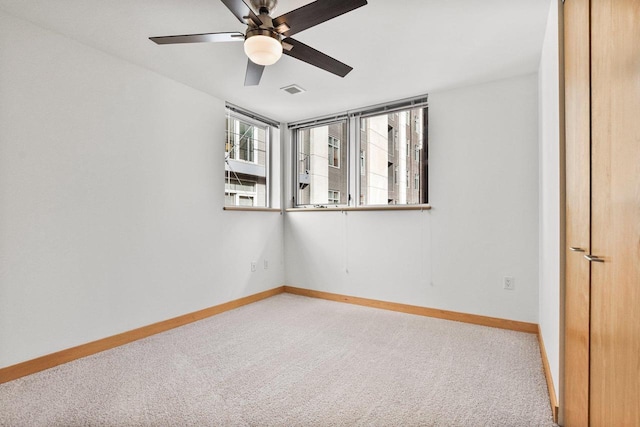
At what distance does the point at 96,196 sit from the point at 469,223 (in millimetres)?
3175

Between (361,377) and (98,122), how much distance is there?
2.62m

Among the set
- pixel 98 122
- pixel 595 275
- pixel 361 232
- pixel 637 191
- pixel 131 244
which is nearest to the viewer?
pixel 637 191

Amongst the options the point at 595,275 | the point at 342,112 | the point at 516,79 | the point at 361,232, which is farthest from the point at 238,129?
the point at 595,275

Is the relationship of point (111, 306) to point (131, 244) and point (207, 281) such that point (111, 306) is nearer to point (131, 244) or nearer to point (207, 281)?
point (131, 244)

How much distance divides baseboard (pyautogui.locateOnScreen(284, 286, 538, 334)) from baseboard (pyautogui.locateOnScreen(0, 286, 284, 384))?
102 cm

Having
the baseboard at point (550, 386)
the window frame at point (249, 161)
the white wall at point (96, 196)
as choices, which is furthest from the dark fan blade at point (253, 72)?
the baseboard at point (550, 386)

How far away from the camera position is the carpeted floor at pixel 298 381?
5.34 ft

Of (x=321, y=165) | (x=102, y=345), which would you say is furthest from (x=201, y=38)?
(x=321, y=165)

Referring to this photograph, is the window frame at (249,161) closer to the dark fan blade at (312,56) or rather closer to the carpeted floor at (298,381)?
the carpeted floor at (298,381)

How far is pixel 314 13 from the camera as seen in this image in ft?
5.39

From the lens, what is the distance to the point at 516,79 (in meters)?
2.89

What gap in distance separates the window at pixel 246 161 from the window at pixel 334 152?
86 centimetres

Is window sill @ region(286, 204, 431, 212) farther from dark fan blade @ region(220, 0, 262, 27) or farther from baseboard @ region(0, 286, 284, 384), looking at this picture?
dark fan blade @ region(220, 0, 262, 27)

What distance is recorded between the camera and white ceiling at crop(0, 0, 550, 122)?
1.96 meters
